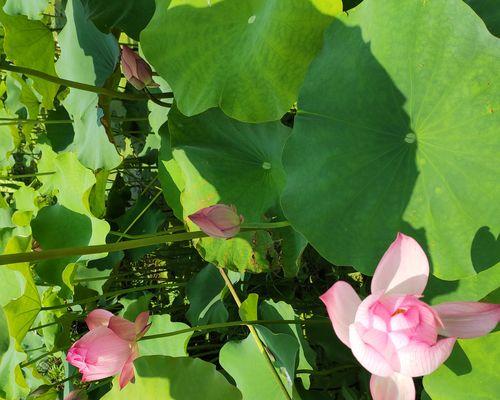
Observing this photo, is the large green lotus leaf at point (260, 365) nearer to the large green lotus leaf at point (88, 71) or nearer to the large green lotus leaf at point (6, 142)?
the large green lotus leaf at point (88, 71)

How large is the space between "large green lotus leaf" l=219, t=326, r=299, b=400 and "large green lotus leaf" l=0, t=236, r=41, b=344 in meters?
0.55

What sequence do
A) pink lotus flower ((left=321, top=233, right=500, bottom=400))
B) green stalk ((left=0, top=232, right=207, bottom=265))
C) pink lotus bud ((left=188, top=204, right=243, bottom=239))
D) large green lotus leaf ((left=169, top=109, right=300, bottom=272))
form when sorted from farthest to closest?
large green lotus leaf ((left=169, top=109, right=300, bottom=272)) → pink lotus bud ((left=188, top=204, right=243, bottom=239)) → green stalk ((left=0, top=232, right=207, bottom=265)) → pink lotus flower ((left=321, top=233, right=500, bottom=400))

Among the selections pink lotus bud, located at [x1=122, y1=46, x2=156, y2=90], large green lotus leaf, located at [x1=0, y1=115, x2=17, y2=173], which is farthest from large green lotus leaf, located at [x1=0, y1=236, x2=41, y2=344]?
large green lotus leaf, located at [x1=0, y1=115, x2=17, y2=173]

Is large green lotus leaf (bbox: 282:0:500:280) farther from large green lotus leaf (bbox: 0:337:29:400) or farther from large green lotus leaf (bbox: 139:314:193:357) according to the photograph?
large green lotus leaf (bbox: 0:337:29:400)

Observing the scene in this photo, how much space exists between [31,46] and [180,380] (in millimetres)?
1361

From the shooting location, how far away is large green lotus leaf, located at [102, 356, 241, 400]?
126 cm

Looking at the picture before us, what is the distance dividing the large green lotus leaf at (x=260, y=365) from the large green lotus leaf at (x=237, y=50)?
54 cm

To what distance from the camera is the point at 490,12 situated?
1162 mm

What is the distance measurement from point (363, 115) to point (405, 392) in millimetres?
539

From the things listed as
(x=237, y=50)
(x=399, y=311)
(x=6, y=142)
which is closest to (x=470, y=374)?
(x=399, y=311)

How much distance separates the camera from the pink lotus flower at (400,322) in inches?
29.9

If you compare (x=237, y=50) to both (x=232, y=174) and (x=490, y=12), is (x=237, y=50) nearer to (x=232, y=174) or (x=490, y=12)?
(x=232, y=174)

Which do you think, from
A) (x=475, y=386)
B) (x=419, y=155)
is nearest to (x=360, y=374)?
(x=475, y=386)

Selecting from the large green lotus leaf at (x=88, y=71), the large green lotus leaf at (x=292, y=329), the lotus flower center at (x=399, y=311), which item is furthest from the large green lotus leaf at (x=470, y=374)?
the large green lotus leaf at (x=88, y=71)
